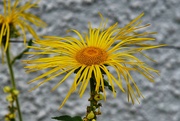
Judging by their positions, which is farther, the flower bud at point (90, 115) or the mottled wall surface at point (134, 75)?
the mottled wall surface at point (134, 75)

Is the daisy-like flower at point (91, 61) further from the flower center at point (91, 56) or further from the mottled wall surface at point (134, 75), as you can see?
the mottled wall surface at point (134, 75)

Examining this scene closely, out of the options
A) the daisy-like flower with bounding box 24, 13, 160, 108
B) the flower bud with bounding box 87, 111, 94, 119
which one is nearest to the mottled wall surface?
the daisy-like flower with bounding box 24, 13, 160, 108

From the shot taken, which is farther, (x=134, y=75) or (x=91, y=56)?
(x=134, y=75)

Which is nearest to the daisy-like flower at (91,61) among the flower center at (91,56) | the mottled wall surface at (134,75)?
the flower center at (91,56)

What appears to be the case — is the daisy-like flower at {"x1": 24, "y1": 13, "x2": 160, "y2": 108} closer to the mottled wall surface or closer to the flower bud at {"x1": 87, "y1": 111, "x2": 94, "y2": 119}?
the flower bud at {"x1": 87, "y1": 111, "x2": 94, "y2": 119}

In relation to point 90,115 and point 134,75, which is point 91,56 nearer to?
point 90,115

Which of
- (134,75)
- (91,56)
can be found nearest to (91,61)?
(91,56)
